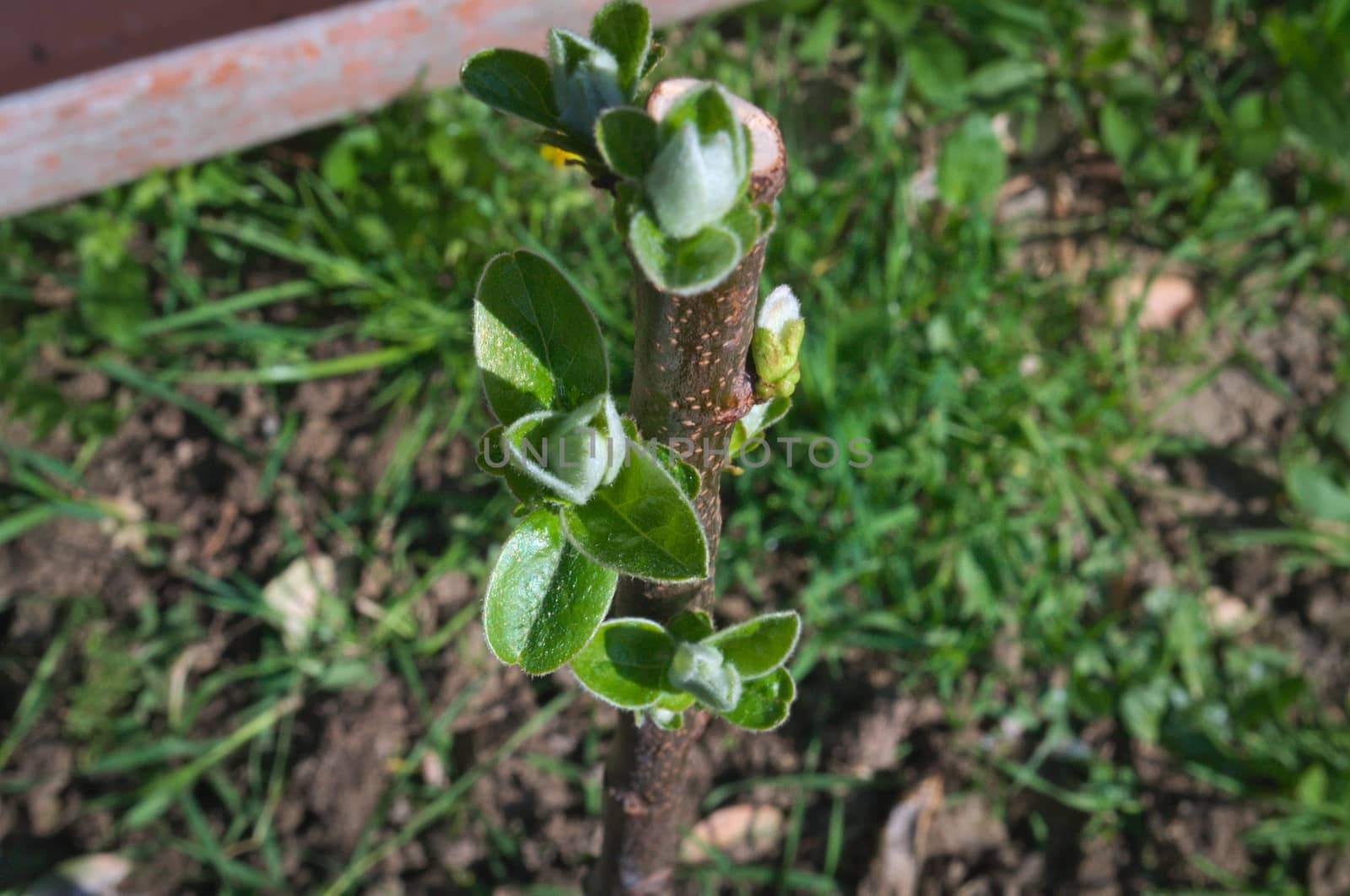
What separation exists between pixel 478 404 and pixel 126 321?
0.75 meters

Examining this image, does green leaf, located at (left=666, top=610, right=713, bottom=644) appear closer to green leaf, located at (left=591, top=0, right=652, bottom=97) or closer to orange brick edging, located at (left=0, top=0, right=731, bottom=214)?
green leaf, located at (left=591, top=0, right=652, bottom=97)

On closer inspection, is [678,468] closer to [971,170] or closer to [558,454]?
[558,454]

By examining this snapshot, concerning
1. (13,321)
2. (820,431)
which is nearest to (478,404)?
(820,431)

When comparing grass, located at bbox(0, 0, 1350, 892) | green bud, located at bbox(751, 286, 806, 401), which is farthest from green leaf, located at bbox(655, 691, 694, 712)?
grass, located at bbox(0, 0, 1350, 892)

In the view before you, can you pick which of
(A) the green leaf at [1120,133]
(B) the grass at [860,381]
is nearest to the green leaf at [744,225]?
(B) the grass at [860,381]

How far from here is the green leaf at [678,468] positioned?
78cm

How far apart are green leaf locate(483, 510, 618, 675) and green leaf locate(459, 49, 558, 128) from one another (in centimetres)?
27

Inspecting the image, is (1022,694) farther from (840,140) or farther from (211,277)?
(211,277)

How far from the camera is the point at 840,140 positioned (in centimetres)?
253

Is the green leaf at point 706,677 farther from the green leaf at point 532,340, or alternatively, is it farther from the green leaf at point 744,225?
the green leaf at point 744,225

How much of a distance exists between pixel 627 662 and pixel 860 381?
4.47 ft

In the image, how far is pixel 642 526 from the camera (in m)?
0.74

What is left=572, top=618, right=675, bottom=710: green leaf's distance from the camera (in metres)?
0.90

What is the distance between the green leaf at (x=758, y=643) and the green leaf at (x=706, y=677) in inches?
0.8
